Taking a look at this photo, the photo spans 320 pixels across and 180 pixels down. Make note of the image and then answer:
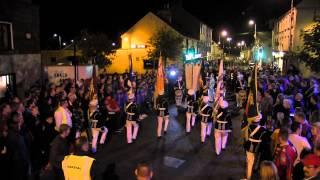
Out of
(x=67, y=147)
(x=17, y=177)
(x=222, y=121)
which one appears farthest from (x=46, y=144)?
(x=222, y=121)

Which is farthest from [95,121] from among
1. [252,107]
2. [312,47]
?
[312,47]

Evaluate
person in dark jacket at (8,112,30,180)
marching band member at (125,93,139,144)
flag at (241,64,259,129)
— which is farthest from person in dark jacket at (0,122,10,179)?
flag at (241,64,259,129)

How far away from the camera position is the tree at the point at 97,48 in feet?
139

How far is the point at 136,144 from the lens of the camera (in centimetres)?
1302

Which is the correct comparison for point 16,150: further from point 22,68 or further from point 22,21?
point 22,21

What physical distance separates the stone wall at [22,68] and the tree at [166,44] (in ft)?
76.2

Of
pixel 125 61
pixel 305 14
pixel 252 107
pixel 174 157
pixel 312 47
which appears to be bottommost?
pixel 174 157

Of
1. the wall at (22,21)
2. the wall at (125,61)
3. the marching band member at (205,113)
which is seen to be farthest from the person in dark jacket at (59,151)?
the wall at (125,61)

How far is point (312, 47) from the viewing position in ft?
66.1

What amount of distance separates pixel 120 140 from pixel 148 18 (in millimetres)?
33764

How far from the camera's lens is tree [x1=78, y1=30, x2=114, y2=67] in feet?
139

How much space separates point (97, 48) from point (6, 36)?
83.7 feet

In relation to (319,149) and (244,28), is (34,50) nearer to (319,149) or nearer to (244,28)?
(319,149)

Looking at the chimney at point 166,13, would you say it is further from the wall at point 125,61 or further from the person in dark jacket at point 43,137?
the person in dark jacket at point 43,137
